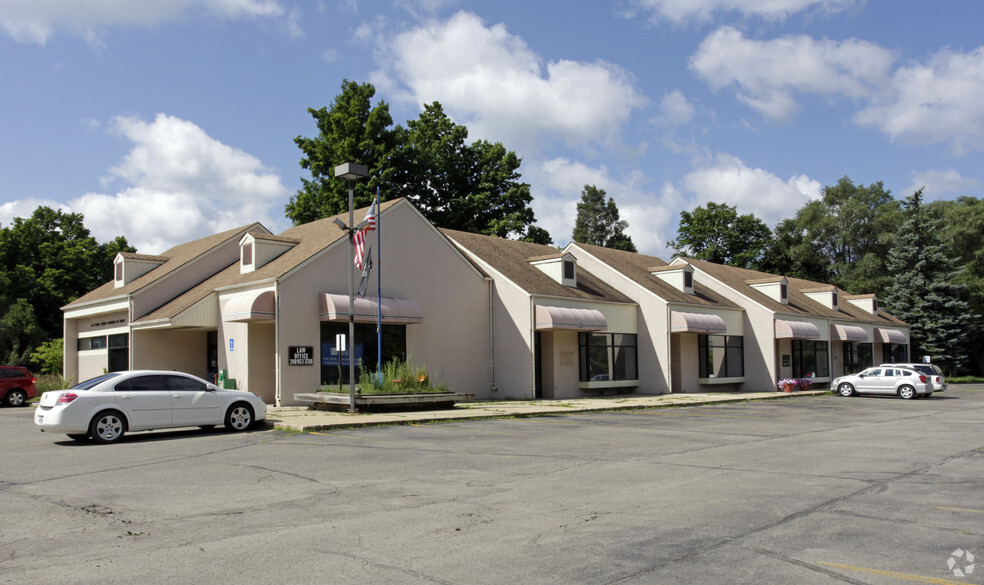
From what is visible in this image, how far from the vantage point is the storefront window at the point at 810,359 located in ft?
141

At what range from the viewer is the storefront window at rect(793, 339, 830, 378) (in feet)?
141

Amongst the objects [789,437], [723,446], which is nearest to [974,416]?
[789,437]

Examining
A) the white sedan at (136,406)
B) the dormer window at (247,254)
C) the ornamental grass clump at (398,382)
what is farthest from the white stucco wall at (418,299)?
the white sedan at (136,406)

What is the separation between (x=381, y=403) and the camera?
2203cm

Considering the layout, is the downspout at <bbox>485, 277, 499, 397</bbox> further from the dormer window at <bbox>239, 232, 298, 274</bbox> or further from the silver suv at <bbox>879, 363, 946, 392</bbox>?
the silver suv at <bbox>879, 363, 946, 392</bbox>

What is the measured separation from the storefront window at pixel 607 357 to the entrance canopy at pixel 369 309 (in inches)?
334

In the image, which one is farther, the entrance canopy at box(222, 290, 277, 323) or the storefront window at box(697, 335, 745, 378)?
the storefront window at box(697, 335, 745, 378)

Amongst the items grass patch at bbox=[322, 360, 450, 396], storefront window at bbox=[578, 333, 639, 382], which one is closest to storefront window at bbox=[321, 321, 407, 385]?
grass patch at bbox=[322, 360, 450, 396]

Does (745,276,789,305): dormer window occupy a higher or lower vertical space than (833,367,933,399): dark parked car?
higher

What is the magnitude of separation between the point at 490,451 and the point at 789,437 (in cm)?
725

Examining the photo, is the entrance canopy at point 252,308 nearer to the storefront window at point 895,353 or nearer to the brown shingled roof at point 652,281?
the brown shingled roof at point 652,281

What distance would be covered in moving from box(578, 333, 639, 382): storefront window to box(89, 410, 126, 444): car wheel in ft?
69.4

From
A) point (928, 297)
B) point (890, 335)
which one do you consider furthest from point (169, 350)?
point (928, 297)

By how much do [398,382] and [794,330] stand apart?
24.6m
